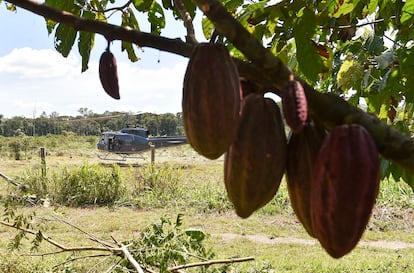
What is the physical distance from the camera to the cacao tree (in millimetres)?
586

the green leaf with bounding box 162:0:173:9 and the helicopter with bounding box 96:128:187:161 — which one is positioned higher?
the green leaf with bounding box 162:0:173:9

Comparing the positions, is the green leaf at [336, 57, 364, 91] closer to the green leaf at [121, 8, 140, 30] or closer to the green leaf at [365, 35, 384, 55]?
the green leaf at [365, 35, 384, 55]

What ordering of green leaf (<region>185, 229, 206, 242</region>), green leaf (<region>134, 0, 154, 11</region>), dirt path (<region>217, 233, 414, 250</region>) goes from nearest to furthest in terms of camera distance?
green leaf (<region>134, 0, 154, 11</region>)
green leaf (<region>185, 229, 206, 242</region>)
dirt path (<region>217, 233, 414, 250</region>)

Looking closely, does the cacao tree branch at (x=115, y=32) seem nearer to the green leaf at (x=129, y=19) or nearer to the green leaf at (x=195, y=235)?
the green leaf at (x=129, y=19)

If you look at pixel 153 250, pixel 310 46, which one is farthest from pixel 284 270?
pixel 310 46

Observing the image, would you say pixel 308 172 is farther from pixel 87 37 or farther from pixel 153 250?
pixel 153 250

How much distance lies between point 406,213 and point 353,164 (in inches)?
343

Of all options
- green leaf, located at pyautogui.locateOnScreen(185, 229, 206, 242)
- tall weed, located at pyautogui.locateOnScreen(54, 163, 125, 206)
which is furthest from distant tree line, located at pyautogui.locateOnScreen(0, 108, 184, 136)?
green leaf, located at pyautogui.locateOnScreen(185, 229, 206, 242)

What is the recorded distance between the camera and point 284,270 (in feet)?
18.6

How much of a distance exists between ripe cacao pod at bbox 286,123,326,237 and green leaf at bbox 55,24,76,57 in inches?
36.9

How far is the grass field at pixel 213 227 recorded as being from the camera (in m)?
5.61

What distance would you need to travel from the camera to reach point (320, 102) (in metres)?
0.60

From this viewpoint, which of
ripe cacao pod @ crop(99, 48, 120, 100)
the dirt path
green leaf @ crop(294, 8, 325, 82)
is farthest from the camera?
the dirt path

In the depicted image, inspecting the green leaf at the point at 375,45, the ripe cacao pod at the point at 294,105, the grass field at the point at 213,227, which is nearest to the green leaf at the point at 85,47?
the ripe cacao pod at the point at 294,105
